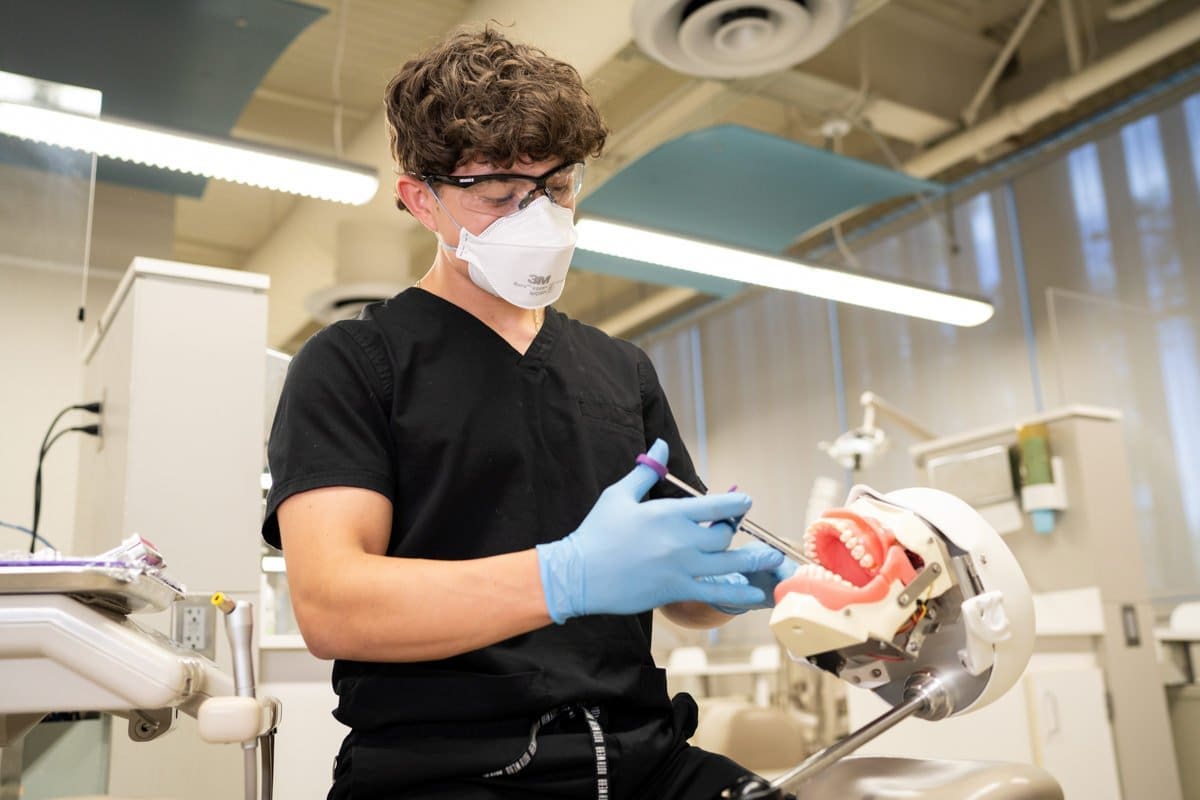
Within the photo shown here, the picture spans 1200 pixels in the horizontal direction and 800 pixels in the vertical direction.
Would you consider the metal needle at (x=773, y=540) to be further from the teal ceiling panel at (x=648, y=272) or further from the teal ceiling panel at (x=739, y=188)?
the teal ceiling panel at (x=648, y=272)

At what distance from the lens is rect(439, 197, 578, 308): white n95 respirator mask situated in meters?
1.29

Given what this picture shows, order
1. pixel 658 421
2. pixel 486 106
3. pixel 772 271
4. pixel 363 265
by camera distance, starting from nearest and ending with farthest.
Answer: pixel 486 106 < pixel 658 421 < pixel 772 271 < pixel 363 265

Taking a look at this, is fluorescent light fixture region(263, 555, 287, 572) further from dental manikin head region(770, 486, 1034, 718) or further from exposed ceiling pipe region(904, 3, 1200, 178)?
exposed ceiling pipe region(904, 3, 1200, 178)

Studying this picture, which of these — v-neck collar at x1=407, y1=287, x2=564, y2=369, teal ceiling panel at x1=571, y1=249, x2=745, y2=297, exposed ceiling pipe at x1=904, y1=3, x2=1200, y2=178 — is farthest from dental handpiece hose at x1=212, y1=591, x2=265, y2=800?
exposed ceiling pipe at x1=904, y1=3, x2=1200, y2=178

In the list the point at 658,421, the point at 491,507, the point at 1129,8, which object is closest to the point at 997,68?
the point at 1129,8

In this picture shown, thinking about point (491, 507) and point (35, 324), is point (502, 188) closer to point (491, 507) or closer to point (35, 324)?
point (491, 507)

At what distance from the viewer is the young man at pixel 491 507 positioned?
1.00m

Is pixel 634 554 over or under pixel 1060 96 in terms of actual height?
under

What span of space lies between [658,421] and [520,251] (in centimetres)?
31

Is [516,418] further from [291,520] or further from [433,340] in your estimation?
[291,520]

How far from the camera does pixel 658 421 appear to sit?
1440 millimetres

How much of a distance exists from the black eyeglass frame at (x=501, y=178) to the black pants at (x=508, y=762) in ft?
2.01

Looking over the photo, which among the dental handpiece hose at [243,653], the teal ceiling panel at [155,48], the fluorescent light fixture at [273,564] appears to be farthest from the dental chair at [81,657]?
the teal ceiling panel at [155,48]

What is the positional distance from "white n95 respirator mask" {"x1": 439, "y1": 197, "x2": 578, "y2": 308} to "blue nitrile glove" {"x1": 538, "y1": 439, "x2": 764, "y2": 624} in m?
0.37
